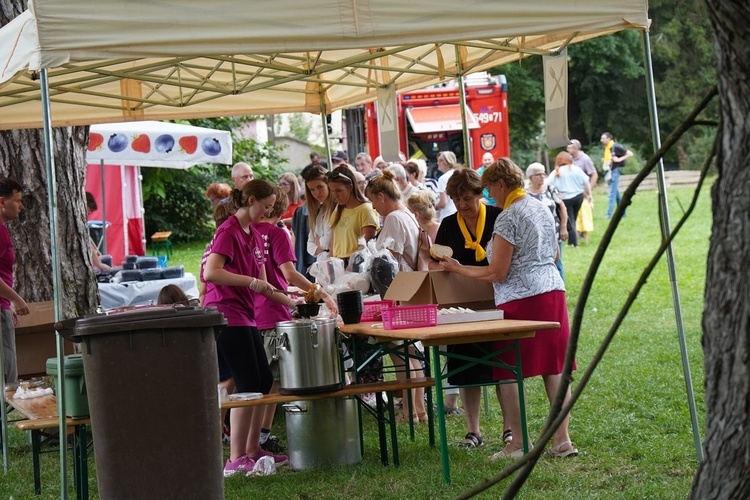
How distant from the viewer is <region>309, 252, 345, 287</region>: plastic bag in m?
7.59

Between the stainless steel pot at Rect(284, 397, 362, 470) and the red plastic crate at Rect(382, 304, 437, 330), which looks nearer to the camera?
the red plastic crate at Rect(382, 304, 437, 330)

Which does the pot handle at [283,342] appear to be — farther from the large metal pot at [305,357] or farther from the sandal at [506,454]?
the sandal at [506,454]

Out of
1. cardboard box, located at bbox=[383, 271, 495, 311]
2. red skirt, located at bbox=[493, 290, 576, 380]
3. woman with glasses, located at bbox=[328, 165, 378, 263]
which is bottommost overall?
red skirt, located at bbox=[493, 290, 576, 380]

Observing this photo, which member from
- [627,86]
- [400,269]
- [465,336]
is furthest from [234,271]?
[627,86]

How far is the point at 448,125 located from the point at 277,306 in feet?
44.2

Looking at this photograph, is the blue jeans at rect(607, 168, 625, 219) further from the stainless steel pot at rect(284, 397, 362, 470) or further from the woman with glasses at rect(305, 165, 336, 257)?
the stainless steel pot at rect(284, 397, 362, 470)

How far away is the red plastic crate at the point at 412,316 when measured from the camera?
601cm

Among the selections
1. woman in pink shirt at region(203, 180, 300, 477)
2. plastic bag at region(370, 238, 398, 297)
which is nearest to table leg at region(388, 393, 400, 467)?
woman in pink shirt at region(203, 180, 300, 477)

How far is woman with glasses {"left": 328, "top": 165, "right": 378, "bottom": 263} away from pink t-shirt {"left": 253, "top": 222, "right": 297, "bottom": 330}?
1.15 m

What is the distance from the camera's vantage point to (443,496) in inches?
221

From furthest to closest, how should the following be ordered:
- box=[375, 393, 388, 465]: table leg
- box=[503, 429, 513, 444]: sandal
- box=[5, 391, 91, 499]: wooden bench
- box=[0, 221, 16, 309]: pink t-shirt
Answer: box=[0, 221, 16, 309]: pink t-shirt, box=[503, 429, 513, 444]: sandal, box=[375, 393, 388, 465]: table leg, box=[5, 391, 91, 499]: wooden bench

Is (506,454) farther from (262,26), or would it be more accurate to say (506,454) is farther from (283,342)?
(262,26)

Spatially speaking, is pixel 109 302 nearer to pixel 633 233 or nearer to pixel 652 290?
pixel 652 290

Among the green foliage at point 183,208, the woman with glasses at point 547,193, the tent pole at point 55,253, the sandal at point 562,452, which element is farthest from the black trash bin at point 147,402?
the green foliage at point 183,208
